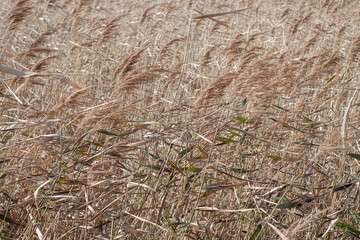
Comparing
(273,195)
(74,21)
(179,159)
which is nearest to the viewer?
(179,159)

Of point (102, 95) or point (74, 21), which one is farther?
point (74, 21)

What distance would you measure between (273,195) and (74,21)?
277 cm

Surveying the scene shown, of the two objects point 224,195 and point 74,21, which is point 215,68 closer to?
point 74,21

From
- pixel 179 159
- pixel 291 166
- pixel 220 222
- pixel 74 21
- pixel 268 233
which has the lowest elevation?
pixel 268 233

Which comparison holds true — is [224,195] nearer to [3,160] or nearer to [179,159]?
[179,159]

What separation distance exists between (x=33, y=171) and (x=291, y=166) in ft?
4.98

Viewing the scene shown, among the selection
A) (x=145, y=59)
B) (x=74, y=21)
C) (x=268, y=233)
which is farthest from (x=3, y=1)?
(x=268, y=233)

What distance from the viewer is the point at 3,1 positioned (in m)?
6.14

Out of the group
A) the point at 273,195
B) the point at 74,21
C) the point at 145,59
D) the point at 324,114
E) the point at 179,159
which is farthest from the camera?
the point at 145,59

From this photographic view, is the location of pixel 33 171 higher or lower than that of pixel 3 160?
lower

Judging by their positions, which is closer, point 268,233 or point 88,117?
point 88,117

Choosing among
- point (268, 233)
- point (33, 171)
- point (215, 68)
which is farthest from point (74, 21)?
point (268, 233)

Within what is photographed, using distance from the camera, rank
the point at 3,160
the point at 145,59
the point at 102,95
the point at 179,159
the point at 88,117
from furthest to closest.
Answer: the point at 145,59
the point at 102,95
the point at 179,159
the point at 3,160
the point at 88,117

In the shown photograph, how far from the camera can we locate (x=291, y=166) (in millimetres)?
1865
